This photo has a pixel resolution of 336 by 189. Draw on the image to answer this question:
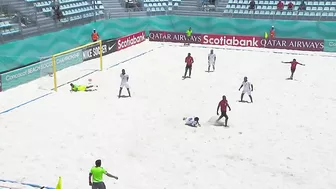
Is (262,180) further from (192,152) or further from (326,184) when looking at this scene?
(192,152)

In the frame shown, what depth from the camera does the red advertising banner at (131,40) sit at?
3678 centimetres

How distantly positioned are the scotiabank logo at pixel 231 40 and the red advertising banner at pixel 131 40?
18.6 feet

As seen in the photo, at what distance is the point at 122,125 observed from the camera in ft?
64.0

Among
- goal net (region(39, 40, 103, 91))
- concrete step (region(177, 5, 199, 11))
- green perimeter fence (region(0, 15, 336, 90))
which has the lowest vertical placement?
goal net (region(39, 40, 103, 91))

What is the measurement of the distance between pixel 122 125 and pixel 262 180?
285 inches

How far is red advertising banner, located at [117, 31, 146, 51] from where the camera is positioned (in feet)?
121

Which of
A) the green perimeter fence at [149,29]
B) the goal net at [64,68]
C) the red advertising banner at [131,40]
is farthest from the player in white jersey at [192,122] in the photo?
the red advertising banner at [131,40]

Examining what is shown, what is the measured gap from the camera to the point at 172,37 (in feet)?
135

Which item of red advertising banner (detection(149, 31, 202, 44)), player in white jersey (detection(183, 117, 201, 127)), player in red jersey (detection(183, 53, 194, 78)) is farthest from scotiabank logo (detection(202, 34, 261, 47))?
player in white jersey (detection(183, 117, 201, 127))

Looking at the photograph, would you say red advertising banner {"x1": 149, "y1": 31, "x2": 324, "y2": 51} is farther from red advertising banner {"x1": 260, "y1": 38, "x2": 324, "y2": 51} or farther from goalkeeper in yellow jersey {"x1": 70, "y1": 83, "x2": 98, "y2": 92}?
goalkeeper in yellow jersey {"x1": 70, "y1": 83, "x2": 98, "y2": 92}

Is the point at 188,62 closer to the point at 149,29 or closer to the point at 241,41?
the point at 241,41

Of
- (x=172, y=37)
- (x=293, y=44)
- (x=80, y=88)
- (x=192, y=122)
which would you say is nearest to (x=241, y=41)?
(x=293, y=44)

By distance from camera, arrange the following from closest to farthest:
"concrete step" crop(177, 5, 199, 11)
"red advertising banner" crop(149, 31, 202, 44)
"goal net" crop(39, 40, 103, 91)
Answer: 1. "goal net" crop(39, 40, 103, 91)
2. "red advertising banner" crop(149, 31, 202, 44)
3. "concrete step" crop(177, 5, 199, 11)

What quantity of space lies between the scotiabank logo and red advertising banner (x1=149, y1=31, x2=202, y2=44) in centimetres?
70
